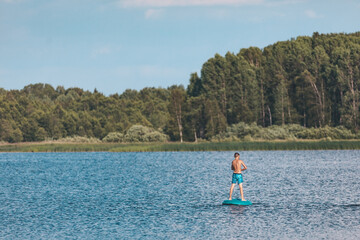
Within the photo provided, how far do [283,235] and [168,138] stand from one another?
105m

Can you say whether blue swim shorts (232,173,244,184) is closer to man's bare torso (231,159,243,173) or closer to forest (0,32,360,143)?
man's bare torso (231,159,243,173)

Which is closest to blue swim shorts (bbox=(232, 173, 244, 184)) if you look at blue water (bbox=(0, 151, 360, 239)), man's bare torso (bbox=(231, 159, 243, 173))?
man's bare torso (bbox=(231, 159, 243, 173))

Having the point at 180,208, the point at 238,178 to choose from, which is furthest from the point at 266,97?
the point at 180,208

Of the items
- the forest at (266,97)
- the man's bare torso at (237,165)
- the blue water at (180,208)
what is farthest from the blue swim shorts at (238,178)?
the forest at (266,97)

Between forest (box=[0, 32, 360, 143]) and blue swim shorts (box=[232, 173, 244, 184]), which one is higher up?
forest (box=[0, 32, 360, 143])

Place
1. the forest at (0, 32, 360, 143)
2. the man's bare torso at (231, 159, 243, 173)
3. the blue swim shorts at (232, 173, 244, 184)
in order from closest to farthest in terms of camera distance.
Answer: the man's bare torso at (231, 159, 243, 173), the blue swim shorts at (232, 173, 244, 184), the forest at (0, 32, 360, 143)

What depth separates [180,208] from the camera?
33.0 m

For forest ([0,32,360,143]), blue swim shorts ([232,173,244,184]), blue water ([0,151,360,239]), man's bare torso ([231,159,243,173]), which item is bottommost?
blue water ([0,151,360,239])

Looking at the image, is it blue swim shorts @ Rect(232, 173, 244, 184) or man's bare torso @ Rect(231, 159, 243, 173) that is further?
blue swim shorts @ Rect(232, 173, 244, 184)

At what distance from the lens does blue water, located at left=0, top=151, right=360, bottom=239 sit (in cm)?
2555

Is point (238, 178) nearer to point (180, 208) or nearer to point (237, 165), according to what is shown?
point (237, 165)

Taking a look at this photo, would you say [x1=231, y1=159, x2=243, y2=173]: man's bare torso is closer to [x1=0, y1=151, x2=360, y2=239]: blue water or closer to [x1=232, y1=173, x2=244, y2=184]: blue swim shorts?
[x1=232, y1=173, x2=244, y2=184]: blue swim shorts

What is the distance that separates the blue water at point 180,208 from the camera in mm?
25547

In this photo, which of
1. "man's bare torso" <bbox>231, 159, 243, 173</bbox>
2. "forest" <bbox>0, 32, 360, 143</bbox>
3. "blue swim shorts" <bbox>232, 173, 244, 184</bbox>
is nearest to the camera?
"man's bare torso" <bbox>231, 159, 243, 173</bbox>
